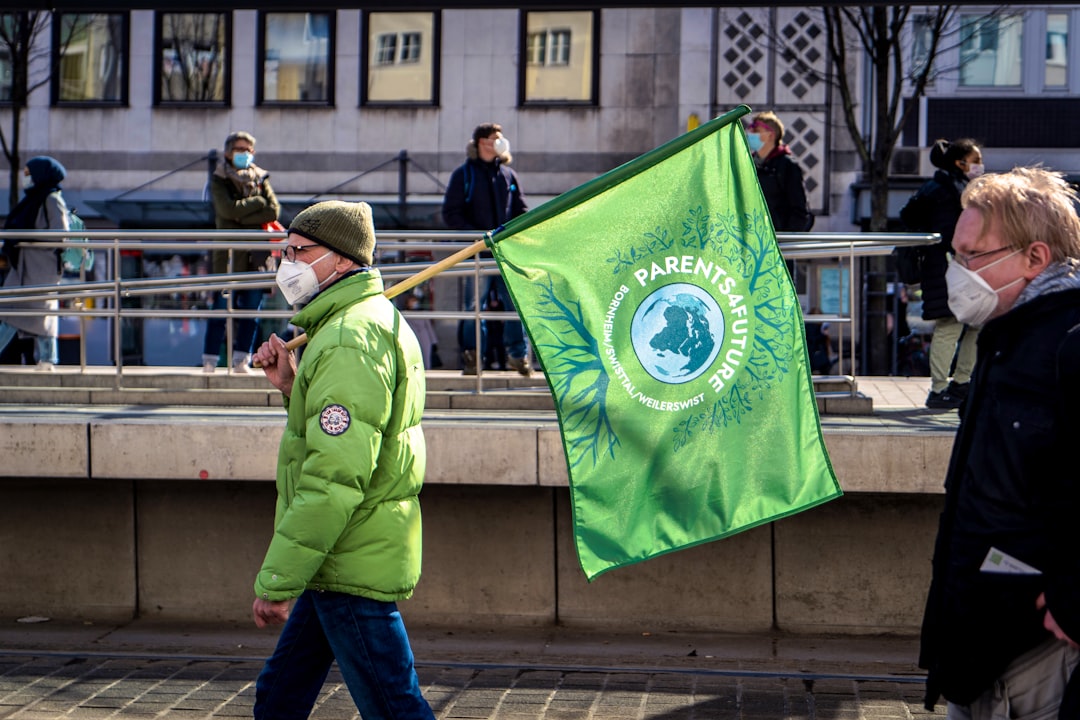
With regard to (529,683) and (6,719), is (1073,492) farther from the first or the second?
(6,719)

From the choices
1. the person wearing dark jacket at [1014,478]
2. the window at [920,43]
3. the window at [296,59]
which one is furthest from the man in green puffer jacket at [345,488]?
the window at [296,59]

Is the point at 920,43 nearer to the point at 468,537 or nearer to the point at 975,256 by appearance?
the point at 468,537

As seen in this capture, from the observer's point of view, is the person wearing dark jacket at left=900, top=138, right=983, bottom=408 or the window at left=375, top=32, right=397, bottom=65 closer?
the person wearing dark jacket at left=900, top=138, right=983, bottom=408

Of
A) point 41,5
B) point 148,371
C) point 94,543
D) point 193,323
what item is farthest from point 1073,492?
point 193,323

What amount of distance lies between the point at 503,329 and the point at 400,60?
1453 cm

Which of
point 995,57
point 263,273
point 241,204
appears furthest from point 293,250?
point 995,57

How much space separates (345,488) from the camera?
12.9ft

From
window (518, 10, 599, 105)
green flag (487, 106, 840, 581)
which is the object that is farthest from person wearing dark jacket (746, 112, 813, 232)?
window (518, 10, 599, 105)

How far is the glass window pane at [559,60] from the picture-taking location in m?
23.0

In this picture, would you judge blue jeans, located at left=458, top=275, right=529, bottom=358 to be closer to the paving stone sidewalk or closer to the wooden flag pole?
the paving stone sidewalk

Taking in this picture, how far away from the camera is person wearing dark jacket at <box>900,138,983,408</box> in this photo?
886 centimetres

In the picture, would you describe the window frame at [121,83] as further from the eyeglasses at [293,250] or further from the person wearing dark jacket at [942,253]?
the eyeglasses at [293,250]

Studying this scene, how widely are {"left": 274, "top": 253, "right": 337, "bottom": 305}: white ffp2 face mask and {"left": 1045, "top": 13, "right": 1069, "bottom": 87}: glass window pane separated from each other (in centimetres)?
2055

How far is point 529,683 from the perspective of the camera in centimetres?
673
